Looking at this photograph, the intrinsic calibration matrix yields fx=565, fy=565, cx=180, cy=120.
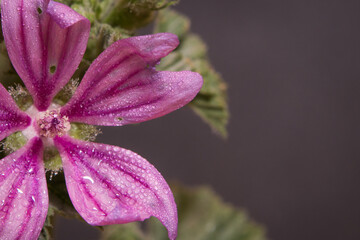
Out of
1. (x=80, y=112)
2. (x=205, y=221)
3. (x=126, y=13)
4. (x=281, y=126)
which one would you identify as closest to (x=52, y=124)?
(x=80, y=112)

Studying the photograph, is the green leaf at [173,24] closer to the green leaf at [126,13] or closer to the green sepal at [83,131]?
the green leaf at [126,13]

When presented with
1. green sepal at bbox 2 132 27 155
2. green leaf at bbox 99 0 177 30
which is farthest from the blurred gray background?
green sepal at bbox 2 132 27 155

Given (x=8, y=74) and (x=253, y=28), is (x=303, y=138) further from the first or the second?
(x=8, y=74)

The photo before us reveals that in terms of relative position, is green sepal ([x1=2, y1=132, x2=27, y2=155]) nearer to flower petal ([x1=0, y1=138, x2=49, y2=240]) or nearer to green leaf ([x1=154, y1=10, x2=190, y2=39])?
flower petal ([x1=0, y1=138, x2=49, y2=240])

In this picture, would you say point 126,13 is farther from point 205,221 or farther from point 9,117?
point 205,221

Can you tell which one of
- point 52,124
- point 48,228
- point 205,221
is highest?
point 52,124

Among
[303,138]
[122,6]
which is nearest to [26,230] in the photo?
[122,6]

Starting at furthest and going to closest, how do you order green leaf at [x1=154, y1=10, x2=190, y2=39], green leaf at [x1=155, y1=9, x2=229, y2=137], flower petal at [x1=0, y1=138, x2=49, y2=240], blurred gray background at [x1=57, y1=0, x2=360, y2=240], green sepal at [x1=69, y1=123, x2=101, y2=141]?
blurred gray background at [x1=57, y1=0, x2=360, y2=240] < green leaf at [x1=154, y1=10, x2=190, y2=39] < green leaf at [x1=155, y1=9, x2=229, y2=137] < green sepal at [x1=69, y1=123, x2=101, y2=141] < flower petal at [x1=0, y1=138, x2=49, y2=240]

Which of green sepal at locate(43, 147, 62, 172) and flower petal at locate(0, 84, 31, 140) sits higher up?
flower petal at locate(0, 84, 31, 140)
